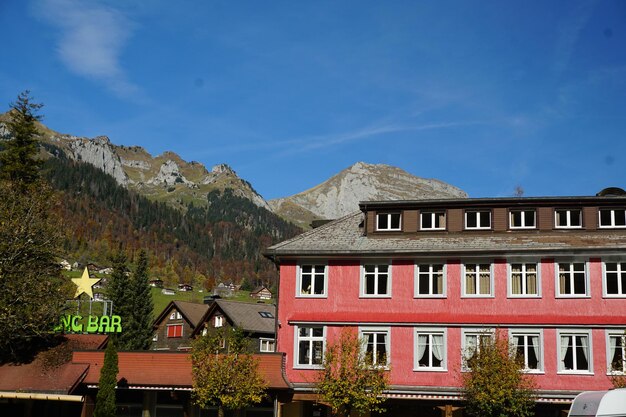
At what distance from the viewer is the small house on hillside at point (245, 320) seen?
74969 mm

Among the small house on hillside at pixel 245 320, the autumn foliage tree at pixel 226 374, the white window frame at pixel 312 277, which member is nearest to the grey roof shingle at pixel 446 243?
the white window frame at pixel 312 277

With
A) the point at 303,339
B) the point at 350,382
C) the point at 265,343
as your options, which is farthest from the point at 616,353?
the point at 265,343

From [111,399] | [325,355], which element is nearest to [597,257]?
[325,355]

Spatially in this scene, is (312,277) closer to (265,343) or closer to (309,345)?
(309,345)

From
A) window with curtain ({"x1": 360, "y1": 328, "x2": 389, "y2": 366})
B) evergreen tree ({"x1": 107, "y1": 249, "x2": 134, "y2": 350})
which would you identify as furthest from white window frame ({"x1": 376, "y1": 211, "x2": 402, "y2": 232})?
evergreen tree ({"x1": 107, "y1": 249, "x2": 134, "y2": 350})

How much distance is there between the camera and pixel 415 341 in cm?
4100

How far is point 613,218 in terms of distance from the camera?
41.3 m

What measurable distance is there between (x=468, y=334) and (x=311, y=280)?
948 cm

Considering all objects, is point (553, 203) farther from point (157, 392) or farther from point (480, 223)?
point (157, 392)

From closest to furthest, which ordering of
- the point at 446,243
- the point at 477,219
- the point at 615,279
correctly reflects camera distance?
the point at 615,279
the point at 446,243
the point at 477,219

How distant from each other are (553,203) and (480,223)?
13.8ft

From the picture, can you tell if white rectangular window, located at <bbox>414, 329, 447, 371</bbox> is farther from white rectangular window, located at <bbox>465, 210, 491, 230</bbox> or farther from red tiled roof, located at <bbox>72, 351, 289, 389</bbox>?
red tiled roof, located at <bbox>72, 351, 289, 389</bbox>

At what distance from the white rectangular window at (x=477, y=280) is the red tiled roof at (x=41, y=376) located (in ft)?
73.7

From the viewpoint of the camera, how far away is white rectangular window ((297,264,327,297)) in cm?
4322
